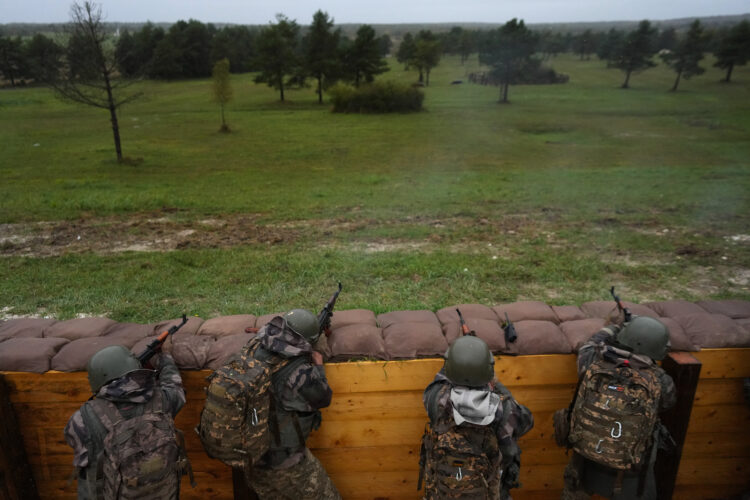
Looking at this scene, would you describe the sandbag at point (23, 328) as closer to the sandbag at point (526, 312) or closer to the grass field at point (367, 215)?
the grass field at point (367, 215)

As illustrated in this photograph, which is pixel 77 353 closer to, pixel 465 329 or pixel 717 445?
pixel 465 329

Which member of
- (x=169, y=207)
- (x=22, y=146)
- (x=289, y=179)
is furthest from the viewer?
(x=22, y=146)

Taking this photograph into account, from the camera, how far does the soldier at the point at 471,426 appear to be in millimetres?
2990

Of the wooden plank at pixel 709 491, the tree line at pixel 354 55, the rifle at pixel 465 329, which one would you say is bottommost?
the wooden plank at pixel 709 491

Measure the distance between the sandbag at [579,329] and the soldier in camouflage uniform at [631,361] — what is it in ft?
0.60

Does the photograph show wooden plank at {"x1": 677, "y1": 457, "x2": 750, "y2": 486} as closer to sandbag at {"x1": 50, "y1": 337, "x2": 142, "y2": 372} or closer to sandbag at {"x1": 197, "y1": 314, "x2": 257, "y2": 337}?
sandbag at {"x1": 197, "y1": 314, "x2": 257, "y2": 337}

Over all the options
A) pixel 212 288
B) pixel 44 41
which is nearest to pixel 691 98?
pixel 212 288

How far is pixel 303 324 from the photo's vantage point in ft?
11.1

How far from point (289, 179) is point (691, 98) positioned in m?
33.1

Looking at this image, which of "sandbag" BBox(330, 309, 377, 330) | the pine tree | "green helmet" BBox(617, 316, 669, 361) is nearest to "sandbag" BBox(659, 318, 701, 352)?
"green helmet" BBox(617, 316, 669, 361)

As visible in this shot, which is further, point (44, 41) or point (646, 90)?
point (44, 41)

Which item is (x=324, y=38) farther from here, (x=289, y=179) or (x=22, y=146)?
(x=289, y=179)

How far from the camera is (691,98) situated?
119ft

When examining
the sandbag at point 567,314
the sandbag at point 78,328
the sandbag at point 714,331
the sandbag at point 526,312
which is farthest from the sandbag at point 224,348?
the sandbag at point 714,331
